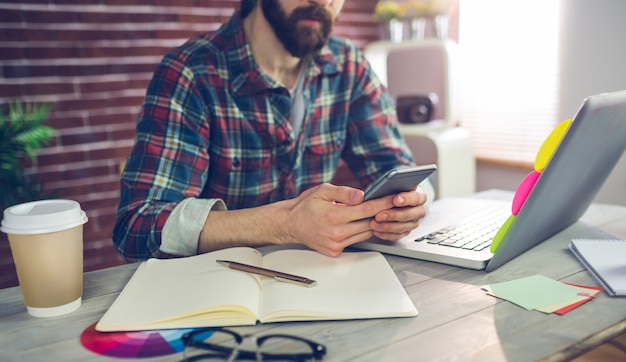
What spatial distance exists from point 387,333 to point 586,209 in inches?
27.4

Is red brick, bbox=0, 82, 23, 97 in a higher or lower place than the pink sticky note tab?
higher

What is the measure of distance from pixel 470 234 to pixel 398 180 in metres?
0.21

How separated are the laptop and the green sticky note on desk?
0.06 m

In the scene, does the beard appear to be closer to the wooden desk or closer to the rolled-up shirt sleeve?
the rolled-up shirt sleeve

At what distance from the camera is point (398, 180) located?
87 cm

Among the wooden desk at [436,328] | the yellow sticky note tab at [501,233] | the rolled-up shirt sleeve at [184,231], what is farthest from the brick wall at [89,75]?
the yellow sticky note tab at [501,233]

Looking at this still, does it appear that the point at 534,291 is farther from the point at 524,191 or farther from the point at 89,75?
the point at 89,75

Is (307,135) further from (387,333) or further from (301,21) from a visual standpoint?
(387,333)

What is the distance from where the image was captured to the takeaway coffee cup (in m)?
0.70

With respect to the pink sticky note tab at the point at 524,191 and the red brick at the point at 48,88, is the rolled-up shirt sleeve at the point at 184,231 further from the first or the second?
the red brick at the point at 48,88

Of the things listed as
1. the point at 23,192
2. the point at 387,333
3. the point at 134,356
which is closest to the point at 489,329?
the point at 387,333

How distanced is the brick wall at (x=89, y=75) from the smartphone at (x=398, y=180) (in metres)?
1.72

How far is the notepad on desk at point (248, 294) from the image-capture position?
677mm

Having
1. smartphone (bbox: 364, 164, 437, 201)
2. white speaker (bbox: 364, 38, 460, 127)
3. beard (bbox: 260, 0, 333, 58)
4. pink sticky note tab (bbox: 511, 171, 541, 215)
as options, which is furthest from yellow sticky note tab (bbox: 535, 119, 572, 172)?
white speaker (bbox: 364, 38, 460, 127)
